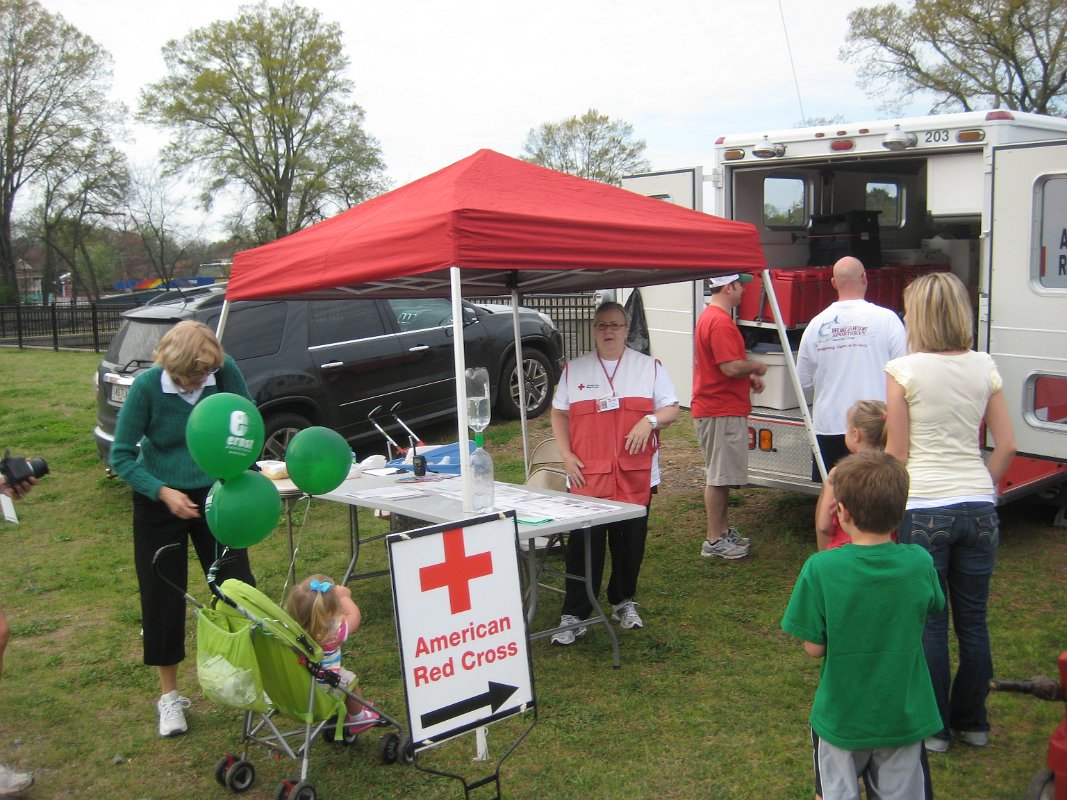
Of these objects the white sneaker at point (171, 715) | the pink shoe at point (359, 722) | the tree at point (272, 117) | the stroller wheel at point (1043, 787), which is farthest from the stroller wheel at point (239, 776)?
the tree at point (272, 117)

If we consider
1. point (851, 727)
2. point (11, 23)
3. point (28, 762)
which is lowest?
point (28, 762)

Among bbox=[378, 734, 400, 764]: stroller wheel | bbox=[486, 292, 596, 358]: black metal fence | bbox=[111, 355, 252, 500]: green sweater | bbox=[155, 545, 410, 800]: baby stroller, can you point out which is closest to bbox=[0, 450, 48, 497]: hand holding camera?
bbox=[111, 355, 252, 500]: green sweater

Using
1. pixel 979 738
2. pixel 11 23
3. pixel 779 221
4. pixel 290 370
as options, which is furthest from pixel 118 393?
pixel 11 23

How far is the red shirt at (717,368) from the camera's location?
18.2 ft

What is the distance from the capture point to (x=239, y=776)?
3.41 meters

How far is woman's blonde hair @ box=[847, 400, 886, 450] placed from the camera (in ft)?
11.6

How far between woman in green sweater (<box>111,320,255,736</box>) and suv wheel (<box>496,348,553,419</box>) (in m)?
6.17

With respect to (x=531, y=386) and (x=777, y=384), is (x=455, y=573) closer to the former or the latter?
(x=777, y=384)

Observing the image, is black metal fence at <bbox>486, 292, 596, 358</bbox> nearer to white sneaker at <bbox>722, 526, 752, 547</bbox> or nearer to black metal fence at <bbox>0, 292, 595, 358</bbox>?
white sneaker at <bbox>722, 526, 752, 547</bbox>

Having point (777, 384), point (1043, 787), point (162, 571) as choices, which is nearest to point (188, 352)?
point (162, 571)

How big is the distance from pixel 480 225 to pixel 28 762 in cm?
281

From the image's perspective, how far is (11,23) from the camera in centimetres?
3556

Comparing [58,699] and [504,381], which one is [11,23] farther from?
[58,699]

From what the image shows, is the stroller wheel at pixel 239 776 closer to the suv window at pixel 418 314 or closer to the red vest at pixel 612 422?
the red vest at pixel 612 422
